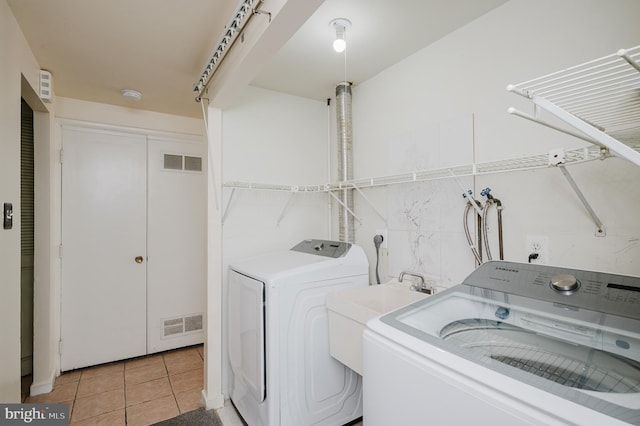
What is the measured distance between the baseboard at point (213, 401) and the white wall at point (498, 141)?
62.3 inches

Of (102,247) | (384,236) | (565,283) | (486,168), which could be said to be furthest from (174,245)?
(565,283)

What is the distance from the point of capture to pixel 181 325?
10.7ft

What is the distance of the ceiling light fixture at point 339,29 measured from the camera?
5.60 ft

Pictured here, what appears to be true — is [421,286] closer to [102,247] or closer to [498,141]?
[498,141]

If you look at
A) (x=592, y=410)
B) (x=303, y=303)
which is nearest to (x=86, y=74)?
(x=303, y=303)

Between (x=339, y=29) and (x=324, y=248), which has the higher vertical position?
(x=339, y=29)

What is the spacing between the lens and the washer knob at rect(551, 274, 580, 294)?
3.58ft

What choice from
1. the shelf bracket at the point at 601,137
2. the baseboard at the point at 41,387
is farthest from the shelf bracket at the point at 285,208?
the baseboard at the point at 41,387

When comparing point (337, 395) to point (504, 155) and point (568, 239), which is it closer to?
point (568, 239)

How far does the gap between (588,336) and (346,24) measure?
6.00 ft

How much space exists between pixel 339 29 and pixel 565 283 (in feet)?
5.57

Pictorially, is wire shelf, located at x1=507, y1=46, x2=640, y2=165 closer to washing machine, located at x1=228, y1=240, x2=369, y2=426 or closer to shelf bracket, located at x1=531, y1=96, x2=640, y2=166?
shelf bracket, located at x1=531, y1=96, x2=640, y2=166

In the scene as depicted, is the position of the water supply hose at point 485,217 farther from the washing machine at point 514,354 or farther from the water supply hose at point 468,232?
the washing machine at point 514,354

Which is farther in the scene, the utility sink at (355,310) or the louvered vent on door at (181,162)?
the louvered vent on door at (181,162)
